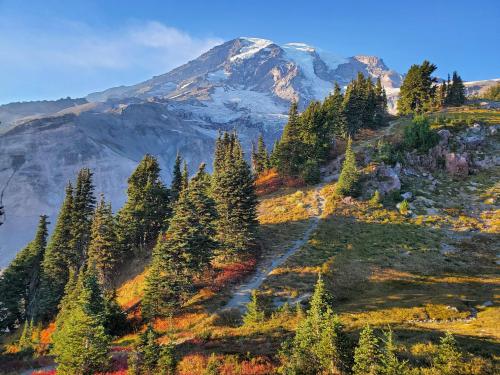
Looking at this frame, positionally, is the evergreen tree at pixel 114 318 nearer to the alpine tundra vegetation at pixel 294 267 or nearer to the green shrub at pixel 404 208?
the alpine tundra vegetation at pixel 294 267

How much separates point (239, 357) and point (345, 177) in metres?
46.5

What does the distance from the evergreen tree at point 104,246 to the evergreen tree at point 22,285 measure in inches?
470

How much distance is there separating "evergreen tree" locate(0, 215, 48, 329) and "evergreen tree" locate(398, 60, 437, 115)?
100154 millimetres

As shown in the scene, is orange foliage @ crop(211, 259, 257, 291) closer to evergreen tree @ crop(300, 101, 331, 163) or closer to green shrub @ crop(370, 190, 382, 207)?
green shrub @ crop(370, 190, 382, 207)

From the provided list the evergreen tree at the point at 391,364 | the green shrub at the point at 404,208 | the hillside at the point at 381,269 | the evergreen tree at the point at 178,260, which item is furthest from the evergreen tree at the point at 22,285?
the green shrub at the point at 404,208

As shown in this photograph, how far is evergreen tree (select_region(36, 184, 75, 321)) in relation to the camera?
58.3m

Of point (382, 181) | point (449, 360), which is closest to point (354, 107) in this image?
point (382, 181)

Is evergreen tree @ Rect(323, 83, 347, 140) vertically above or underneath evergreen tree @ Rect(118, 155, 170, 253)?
above

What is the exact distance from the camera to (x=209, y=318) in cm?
3170

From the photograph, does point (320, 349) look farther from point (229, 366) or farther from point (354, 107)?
point (354, 107)

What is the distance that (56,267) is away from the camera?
6103cm

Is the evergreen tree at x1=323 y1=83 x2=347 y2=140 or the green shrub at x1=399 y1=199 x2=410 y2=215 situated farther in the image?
the evergreen tree at x1=323 y1=83 x2=347 y2=140

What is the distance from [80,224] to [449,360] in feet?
200

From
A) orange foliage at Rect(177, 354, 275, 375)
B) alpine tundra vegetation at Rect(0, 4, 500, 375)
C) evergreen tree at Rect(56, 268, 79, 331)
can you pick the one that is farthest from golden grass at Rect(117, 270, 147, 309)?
orange foliage at Rect(177, 354, 275, 375)
